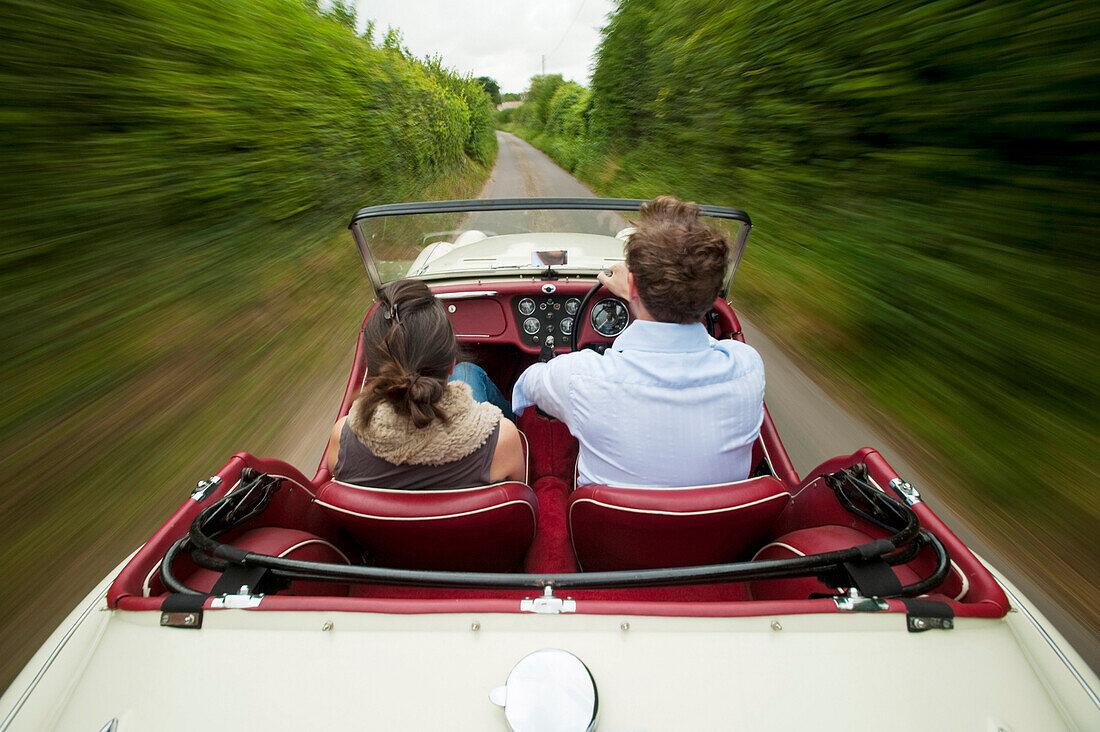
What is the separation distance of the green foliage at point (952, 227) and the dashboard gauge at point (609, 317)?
2.10m

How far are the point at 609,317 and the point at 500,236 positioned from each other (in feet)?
3.12

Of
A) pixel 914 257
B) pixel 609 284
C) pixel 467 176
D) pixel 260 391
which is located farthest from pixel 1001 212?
pixel 467 176

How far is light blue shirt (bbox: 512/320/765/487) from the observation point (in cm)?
146

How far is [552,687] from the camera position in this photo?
86cm

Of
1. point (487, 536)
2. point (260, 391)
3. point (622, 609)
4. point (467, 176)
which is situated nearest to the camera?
point (622, 609)

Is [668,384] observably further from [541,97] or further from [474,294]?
[541,97]

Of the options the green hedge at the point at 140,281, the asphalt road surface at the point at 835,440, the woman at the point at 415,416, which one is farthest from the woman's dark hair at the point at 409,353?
the asphalt road surface at the point at 835,440

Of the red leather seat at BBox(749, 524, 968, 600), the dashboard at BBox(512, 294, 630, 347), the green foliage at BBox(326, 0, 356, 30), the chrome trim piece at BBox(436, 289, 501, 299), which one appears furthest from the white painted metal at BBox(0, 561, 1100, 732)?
the green foliage at BBox(326, 0, 356, 30)

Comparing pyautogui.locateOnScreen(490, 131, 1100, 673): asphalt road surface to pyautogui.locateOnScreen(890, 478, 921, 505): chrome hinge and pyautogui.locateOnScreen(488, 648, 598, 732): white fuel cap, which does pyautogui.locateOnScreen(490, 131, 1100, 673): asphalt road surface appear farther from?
pyautogui.locateOnScreen(488, 648, 598, 732): white fuel cap

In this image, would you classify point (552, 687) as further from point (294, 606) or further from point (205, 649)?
point (205, 649)

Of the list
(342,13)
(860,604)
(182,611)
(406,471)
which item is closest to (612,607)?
(860,604)

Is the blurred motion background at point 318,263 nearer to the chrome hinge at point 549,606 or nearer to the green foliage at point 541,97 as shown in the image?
the chrome hinge at point 549,606

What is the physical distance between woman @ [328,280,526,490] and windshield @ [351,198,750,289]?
3.49 feet

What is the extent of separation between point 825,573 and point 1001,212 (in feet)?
11.7
